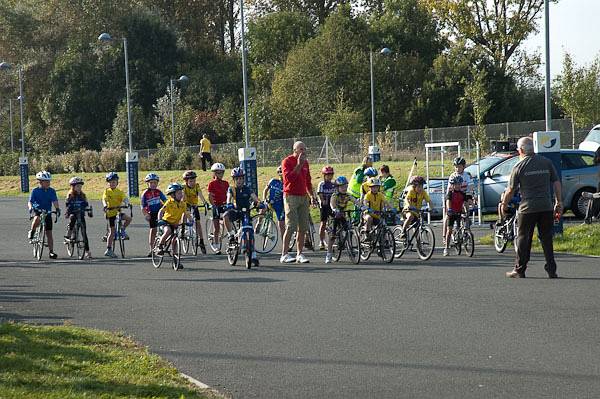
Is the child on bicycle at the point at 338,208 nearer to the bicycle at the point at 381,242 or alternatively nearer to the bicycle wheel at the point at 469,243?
the bicycle at the point at 381,242

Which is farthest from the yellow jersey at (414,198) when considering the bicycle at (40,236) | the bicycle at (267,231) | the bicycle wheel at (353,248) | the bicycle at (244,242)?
Result: the bicycle at (40,236)

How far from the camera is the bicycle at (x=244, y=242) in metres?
18.4

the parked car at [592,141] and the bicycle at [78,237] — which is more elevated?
the parked car at [592,141]

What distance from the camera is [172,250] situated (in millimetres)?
18766

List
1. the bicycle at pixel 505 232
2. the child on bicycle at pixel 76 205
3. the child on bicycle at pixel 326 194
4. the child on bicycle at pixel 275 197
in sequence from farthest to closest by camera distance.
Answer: the child on bicycle at pixel 275 197 → the child on bicycle at pixel 76 205 → the child on bicycle at pixel 326 194 → the bicycle at pixel 505 232

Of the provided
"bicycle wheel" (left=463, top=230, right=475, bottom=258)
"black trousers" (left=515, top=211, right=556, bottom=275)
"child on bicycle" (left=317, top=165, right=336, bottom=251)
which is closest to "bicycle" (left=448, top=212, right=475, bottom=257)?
"bicycle wheel" (left=463, top=230, right=475, bottom=258)

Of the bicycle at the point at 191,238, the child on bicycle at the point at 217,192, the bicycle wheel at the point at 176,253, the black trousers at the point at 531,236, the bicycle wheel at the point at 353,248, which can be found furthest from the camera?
the child on bicycle at the point at 217,192

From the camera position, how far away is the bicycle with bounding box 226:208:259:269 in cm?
1839

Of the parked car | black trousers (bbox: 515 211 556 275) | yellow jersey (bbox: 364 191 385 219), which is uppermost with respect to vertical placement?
the parked car

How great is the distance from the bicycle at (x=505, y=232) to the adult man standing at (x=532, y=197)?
165 inches

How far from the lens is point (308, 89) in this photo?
68.7 meters

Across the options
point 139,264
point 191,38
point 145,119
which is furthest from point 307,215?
point 191,38

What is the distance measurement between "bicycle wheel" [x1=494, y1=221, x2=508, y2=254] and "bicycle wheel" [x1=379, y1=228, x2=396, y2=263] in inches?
87.4

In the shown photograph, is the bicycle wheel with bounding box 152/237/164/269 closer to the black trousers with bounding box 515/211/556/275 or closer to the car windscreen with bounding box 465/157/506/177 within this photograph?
the black trousers with bounding box 515/211/556/275
